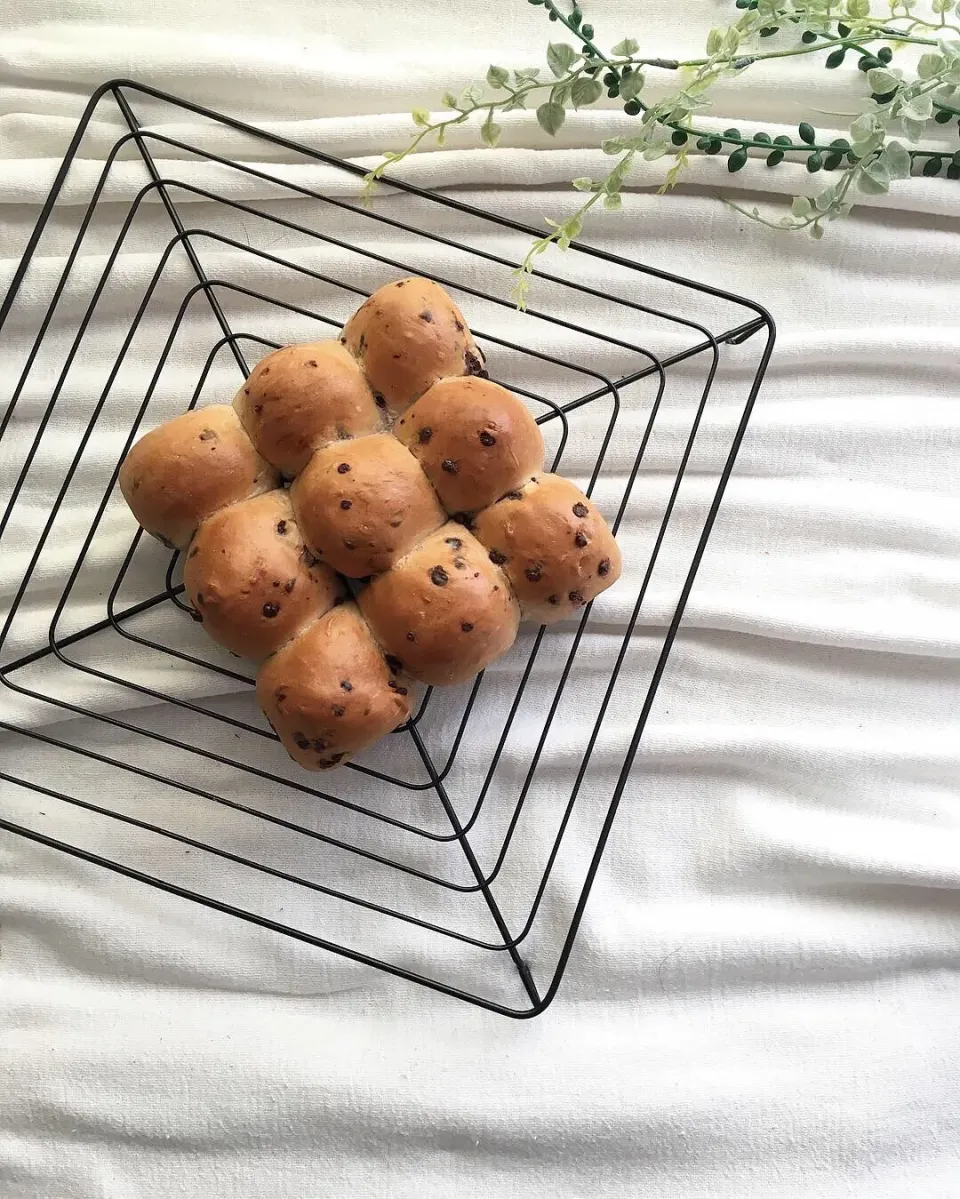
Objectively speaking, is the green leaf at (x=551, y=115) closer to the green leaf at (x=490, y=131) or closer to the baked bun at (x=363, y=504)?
the green leaf at (x=490, y=131)

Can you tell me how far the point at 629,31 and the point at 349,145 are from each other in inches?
13.6

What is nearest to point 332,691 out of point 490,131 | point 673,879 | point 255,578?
point 255,578

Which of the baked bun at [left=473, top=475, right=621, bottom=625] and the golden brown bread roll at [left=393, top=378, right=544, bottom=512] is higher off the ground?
the golden brown bread roll at [left=393, top=378, right=544, bottom=512]

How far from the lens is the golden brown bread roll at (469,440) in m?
0.85

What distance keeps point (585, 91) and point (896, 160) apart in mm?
315

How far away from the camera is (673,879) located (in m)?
1.02

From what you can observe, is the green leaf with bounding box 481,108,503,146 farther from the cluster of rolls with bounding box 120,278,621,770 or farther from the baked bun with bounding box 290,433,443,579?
the baked bun with bounding box 290,433,443,579

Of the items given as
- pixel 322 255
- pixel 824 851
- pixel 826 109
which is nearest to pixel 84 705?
pixel 322 255

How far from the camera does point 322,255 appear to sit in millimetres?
1039

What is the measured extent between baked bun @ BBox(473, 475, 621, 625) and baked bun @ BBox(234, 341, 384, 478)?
15 centimetres

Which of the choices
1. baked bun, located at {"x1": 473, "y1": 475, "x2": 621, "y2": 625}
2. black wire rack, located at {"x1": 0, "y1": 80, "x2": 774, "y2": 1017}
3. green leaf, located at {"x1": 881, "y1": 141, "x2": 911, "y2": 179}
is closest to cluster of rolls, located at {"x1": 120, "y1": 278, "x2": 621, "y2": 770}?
baked bun, located at {"x1": 473, "y1": 475, "x2": 621, "y2": 625}

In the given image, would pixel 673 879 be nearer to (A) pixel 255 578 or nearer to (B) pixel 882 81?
(A) pixel 255 578

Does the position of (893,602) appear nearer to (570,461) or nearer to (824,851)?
(824,851)

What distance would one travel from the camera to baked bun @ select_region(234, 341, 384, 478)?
857mm
